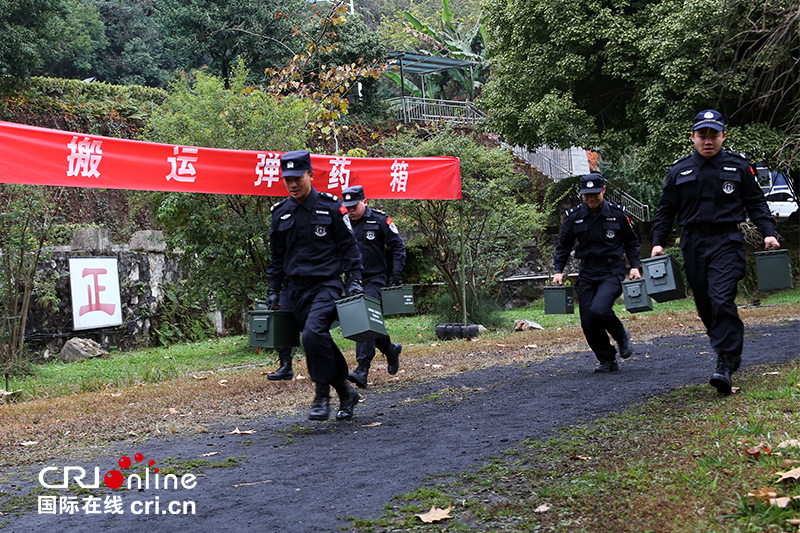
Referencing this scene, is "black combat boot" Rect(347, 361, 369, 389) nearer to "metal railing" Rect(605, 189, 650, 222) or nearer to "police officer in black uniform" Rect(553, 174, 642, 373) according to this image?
"police officer in black uniform" Rect(553, 174, 642, 373)

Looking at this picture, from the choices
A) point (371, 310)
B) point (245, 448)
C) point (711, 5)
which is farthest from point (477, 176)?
point (245, 448)

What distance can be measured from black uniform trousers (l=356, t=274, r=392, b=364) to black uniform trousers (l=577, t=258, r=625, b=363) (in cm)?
201

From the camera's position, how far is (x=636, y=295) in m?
7.10

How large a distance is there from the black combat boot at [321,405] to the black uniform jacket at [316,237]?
0.87m

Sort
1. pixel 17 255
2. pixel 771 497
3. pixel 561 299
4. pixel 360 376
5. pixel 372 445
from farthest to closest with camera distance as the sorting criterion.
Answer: pixel 17 255, pixel 561 299, pixel 360 376, pixel 372 445, pixel 771 497

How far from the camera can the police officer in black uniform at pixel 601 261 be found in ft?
22.9

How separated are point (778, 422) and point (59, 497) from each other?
12.8 ft

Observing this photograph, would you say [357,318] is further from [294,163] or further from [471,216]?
[471,216]

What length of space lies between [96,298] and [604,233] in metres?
10.2

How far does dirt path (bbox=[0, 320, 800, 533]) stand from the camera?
128 inches

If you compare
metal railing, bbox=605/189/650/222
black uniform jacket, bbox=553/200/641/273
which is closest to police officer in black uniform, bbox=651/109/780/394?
black uniform jacket, bbox=553/200/641/273

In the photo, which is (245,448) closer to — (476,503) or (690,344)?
(476,503)

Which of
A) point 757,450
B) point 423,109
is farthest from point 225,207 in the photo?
point 423,109

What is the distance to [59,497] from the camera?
3705 millimetres
